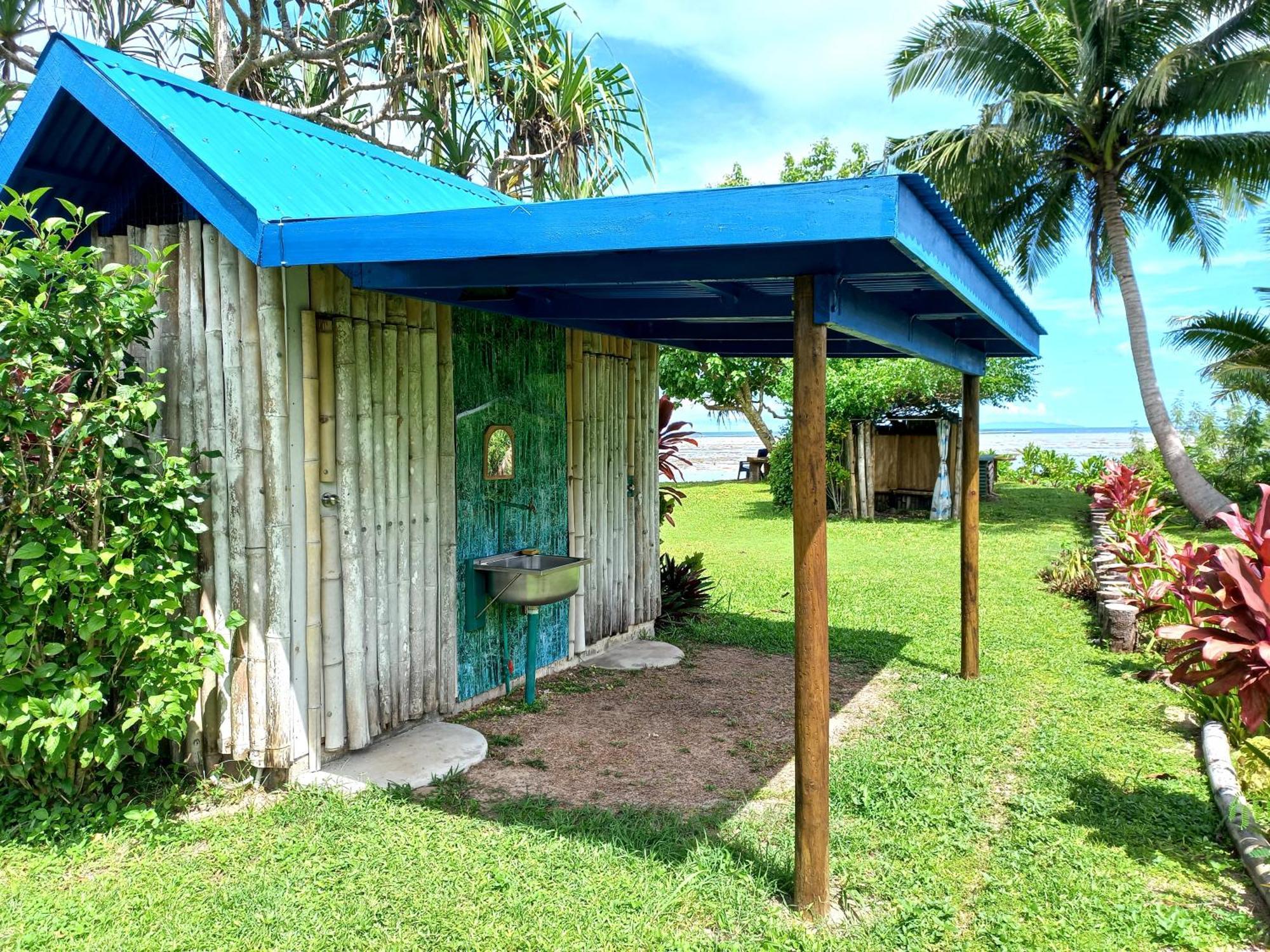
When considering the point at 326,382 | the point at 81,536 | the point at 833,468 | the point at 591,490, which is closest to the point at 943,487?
the point at 833,468

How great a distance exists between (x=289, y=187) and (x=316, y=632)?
84.4 inches

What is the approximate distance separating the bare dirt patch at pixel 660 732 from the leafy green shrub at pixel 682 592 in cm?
119

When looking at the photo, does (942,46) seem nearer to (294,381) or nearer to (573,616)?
(573,616)

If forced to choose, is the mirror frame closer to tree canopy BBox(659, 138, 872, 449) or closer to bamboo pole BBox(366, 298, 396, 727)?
bamboo pole BBox(366, 298, 396, 727)

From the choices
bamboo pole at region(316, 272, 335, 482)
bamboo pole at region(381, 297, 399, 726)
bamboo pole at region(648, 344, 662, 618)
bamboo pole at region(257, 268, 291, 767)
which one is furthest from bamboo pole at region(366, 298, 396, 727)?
bamboo pole at region(648, 344, 662, 618)

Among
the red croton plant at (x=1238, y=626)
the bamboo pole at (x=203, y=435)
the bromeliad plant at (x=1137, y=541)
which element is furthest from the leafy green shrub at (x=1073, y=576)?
the bamboo pole at (x=203, y=435)

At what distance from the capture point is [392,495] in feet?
15.4

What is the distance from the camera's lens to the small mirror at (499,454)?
550cm

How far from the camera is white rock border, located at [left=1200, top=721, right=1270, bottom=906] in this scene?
3.33 metres

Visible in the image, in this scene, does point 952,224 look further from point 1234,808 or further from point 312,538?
point 312,538

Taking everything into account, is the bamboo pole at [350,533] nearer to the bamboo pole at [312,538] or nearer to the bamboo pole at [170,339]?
the bamboo pole at [312,538]

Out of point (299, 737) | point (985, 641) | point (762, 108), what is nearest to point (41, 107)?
point (299, 737)

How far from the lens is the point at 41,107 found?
4035mm

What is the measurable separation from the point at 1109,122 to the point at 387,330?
46.2ft
